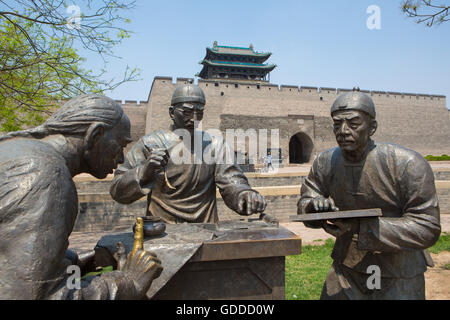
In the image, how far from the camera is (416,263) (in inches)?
80.0

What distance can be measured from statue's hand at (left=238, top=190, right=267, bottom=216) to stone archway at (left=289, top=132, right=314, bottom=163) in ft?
101

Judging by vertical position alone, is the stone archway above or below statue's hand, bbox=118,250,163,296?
above

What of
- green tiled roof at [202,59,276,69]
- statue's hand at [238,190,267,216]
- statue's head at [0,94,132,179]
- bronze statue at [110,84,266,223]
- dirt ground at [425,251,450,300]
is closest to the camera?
statue's head at [0,94,132,179]

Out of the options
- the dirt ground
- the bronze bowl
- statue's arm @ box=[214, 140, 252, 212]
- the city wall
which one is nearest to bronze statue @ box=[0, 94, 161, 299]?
the bronze bowl

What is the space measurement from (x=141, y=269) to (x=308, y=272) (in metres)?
4.19

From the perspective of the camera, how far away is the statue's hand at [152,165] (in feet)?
6.51

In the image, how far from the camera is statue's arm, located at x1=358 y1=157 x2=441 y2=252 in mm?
1834

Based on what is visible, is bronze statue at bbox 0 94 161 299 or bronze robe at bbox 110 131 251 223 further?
bronze robe at bbox 110 131 251 223

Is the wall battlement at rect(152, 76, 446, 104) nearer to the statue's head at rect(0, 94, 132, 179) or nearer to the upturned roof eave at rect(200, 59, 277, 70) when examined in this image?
the upturned roof eave at rect(200, 59, 277, 70)

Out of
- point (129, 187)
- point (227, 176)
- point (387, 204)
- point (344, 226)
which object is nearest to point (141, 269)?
point (129, 187)

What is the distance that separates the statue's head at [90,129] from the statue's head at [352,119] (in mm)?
1308

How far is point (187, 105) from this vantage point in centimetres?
257

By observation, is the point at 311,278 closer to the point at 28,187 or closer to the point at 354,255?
the point at 354,255

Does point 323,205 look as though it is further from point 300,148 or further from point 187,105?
point 300,148
